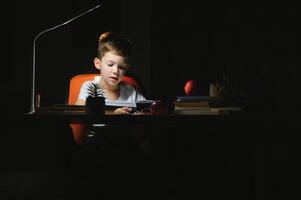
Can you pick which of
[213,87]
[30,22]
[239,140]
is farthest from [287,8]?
[30,22]

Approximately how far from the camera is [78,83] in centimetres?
303

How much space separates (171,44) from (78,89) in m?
1.44

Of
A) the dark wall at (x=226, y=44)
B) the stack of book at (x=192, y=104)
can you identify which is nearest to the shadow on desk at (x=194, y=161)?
the stack of book at (x=192, y=104)

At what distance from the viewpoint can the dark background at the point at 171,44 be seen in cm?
359

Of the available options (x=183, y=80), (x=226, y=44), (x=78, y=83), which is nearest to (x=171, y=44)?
(x=183, y=80)

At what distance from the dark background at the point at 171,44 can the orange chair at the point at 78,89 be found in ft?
0.64

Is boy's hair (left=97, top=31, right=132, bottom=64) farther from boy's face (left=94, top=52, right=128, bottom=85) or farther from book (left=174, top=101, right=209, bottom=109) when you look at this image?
book (left=174, top=101, right=209, bottom=109)

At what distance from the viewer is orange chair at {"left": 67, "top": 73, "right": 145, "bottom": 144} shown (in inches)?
112

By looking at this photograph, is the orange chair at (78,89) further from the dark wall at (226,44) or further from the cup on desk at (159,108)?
the dark wall at (226,44)

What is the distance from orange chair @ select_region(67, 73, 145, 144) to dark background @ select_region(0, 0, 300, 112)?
195 mm

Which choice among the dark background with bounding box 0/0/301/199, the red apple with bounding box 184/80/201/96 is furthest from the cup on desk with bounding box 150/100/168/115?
the red apple with bounding box 184/80/201/96

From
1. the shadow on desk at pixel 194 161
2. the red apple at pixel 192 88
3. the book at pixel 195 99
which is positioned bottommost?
the shadow on desk at pixel 194 161

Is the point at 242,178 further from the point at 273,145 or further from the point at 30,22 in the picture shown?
the point at 30,22

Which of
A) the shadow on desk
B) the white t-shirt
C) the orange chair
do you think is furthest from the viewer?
the white t-shirt
